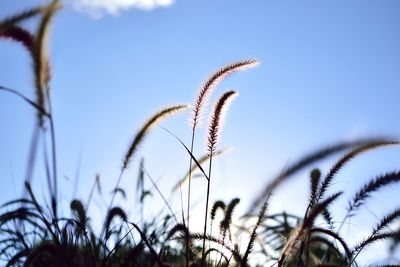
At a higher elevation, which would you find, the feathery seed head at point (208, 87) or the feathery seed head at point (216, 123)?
the feathery seed head at point (208, 87)

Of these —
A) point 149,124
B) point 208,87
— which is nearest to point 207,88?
point 208,87

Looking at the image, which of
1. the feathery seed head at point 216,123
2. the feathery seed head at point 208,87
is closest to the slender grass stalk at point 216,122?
the feathery seed head at point 216,123

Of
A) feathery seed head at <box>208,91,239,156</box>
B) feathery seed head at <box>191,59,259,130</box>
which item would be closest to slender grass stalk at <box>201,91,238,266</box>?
feathery seed head at <box>208,91,239,156</box>

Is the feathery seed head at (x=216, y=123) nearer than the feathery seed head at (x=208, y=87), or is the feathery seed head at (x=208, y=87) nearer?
the feathery seed head at (x=216, y=123)

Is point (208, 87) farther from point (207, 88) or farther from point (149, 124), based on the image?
point (149, 124)

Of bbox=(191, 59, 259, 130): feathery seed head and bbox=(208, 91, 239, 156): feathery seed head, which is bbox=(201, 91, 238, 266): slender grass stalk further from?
bbox=(191, 59, 259, 130): feathery seed head

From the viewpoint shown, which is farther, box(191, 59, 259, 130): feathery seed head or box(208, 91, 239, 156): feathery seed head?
box(191, 59, 259, 130): feathery seed head

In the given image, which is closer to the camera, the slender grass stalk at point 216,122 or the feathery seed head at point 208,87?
the slender grass stalk at point 216,122

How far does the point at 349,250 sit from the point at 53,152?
1.44 metres

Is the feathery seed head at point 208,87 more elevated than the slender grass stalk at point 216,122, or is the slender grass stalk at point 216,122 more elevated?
the feathery seed head at point 208,87

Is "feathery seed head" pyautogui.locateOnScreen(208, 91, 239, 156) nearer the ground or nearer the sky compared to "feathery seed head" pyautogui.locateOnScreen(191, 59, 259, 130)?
nearer the ground

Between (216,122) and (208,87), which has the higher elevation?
(208,87)

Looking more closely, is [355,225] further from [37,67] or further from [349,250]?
[37,67]

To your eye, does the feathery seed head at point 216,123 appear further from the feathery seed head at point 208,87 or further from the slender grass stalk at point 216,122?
the feathery seed head at point 208,87
